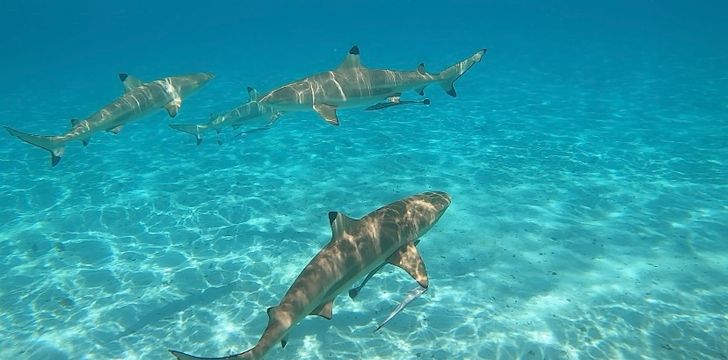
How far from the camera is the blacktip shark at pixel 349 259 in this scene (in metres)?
4.87

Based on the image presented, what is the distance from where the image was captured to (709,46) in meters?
53.0

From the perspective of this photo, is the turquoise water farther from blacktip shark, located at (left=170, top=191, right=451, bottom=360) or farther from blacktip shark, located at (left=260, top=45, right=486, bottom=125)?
blacktip shark, located at (left=260, top=45, right=486, bottom=125)

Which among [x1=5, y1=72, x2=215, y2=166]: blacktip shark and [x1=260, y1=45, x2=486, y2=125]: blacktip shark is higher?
[x1=5, y1=72, x2=215, y2=166]: blacktip shark

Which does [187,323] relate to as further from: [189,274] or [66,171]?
[66,171]

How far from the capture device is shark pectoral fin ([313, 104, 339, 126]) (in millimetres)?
9663

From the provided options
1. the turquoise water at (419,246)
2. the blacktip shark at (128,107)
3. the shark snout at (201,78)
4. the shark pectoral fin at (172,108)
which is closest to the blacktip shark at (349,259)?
the turquoise water at (419,246)

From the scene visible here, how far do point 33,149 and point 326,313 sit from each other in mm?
24467

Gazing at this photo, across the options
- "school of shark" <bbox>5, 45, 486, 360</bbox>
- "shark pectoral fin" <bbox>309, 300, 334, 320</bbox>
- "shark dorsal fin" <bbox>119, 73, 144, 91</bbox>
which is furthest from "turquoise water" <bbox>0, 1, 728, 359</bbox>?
"shark dorsal fin" <bbox>119, 73, 144, 91</bbox>

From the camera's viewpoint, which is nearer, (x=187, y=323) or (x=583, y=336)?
(x=583, y=336)

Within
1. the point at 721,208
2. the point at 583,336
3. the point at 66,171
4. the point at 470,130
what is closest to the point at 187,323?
the point at 583,336

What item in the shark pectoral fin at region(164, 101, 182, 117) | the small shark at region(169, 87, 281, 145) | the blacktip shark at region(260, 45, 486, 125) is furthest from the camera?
the small shark at region(169, 87, 281, 145)

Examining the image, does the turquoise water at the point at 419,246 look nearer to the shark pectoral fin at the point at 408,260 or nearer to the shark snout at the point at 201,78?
the shark pectoral fin at the point at 408,260

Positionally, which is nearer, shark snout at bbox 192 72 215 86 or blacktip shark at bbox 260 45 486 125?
blacktip shark at bbox 260 45 486 125

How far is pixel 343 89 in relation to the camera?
1016 centimetres
